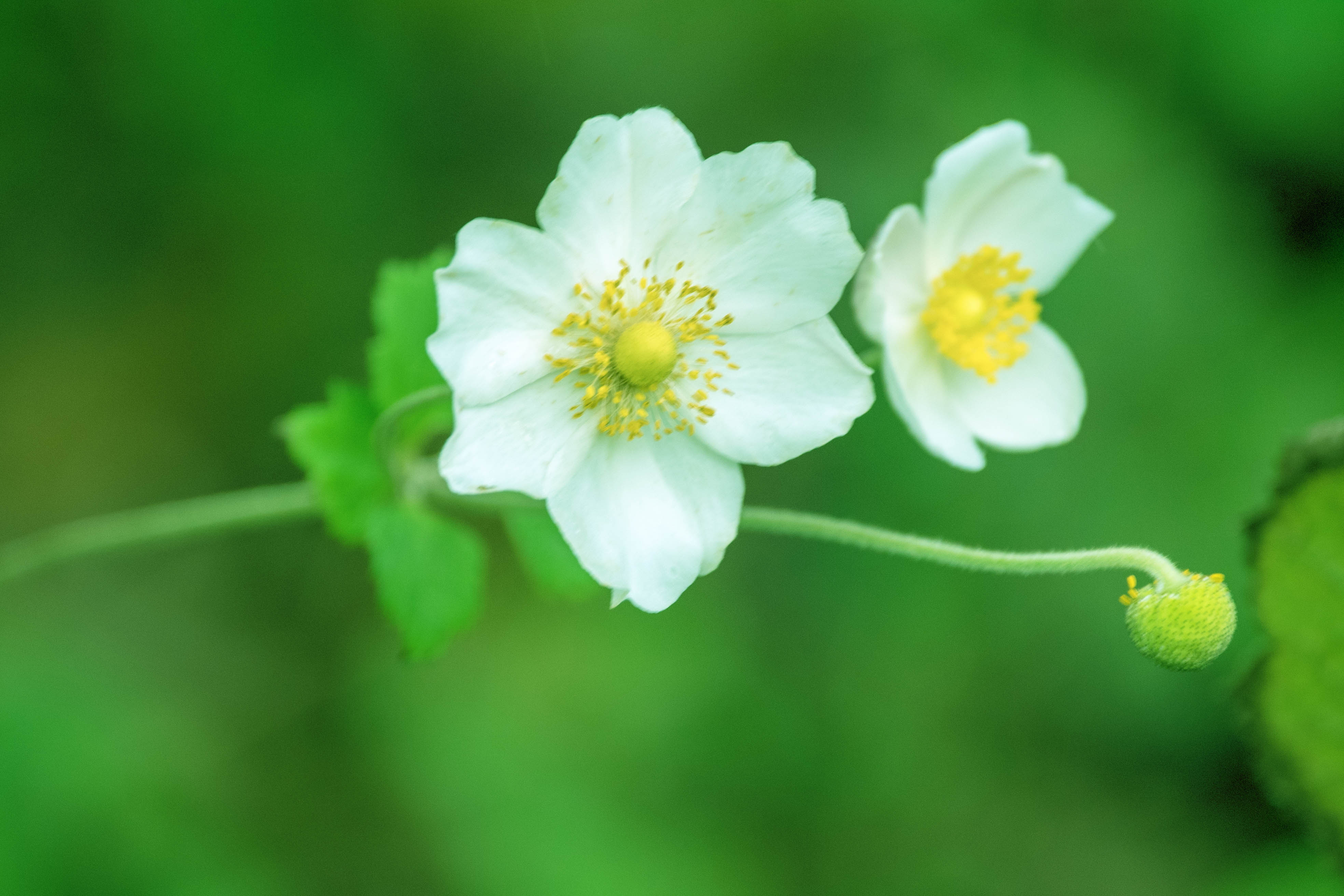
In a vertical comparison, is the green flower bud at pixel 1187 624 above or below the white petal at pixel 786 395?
below

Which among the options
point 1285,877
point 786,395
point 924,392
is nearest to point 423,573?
point 786,395

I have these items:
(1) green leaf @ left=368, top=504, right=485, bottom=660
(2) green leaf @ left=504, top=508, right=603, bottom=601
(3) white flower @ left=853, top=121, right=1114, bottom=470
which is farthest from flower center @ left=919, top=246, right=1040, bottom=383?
(1) green leaf @ left=368, top=504, right=485, bottom=660

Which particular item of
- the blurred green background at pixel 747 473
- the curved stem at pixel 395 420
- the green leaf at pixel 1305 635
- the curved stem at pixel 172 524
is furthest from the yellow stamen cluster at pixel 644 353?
the blurred green background at pixel 747 473

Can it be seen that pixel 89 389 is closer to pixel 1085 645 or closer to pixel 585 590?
pixel 585 590

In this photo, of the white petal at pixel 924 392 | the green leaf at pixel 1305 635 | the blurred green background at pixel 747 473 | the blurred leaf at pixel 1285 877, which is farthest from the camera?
the blurred green background at pixel 747 473

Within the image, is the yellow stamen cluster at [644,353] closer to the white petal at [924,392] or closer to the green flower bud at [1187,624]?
the white petal at [924,392]

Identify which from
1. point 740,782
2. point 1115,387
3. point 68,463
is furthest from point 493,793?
point 1115,387

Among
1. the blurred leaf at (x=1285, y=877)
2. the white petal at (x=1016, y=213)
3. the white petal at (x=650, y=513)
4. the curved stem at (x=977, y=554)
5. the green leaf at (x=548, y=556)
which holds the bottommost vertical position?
the blurred leaf at (x=1285, y=877)
